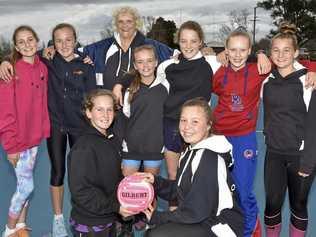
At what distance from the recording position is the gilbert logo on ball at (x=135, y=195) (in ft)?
9.00

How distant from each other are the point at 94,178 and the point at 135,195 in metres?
0.27

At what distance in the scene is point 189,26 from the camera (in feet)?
11.9

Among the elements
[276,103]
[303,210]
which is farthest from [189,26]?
[303,210]

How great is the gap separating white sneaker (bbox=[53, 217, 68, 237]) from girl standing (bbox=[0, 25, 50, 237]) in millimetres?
239

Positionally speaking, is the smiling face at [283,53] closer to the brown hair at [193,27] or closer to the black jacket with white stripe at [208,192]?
the brown hair at [193,27]

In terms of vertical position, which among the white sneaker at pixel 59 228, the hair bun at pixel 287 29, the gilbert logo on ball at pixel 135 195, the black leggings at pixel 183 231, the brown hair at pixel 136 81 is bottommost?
the white sneaker at pixel 59 228

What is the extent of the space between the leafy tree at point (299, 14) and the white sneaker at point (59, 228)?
34.4 meters

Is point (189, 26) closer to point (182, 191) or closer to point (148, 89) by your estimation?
point (148, 89)

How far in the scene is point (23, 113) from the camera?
3793 mm

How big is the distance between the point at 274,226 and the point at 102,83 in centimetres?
174

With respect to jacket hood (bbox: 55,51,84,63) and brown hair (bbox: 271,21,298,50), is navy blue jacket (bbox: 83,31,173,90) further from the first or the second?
brown hair (bbox: 271,21,298,50)

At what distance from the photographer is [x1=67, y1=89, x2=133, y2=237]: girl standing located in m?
2.81

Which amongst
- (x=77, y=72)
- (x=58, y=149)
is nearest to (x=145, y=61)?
(x=77, y=72)

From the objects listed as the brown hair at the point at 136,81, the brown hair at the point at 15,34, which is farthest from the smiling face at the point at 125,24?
the brown hair at the point at 15,34
